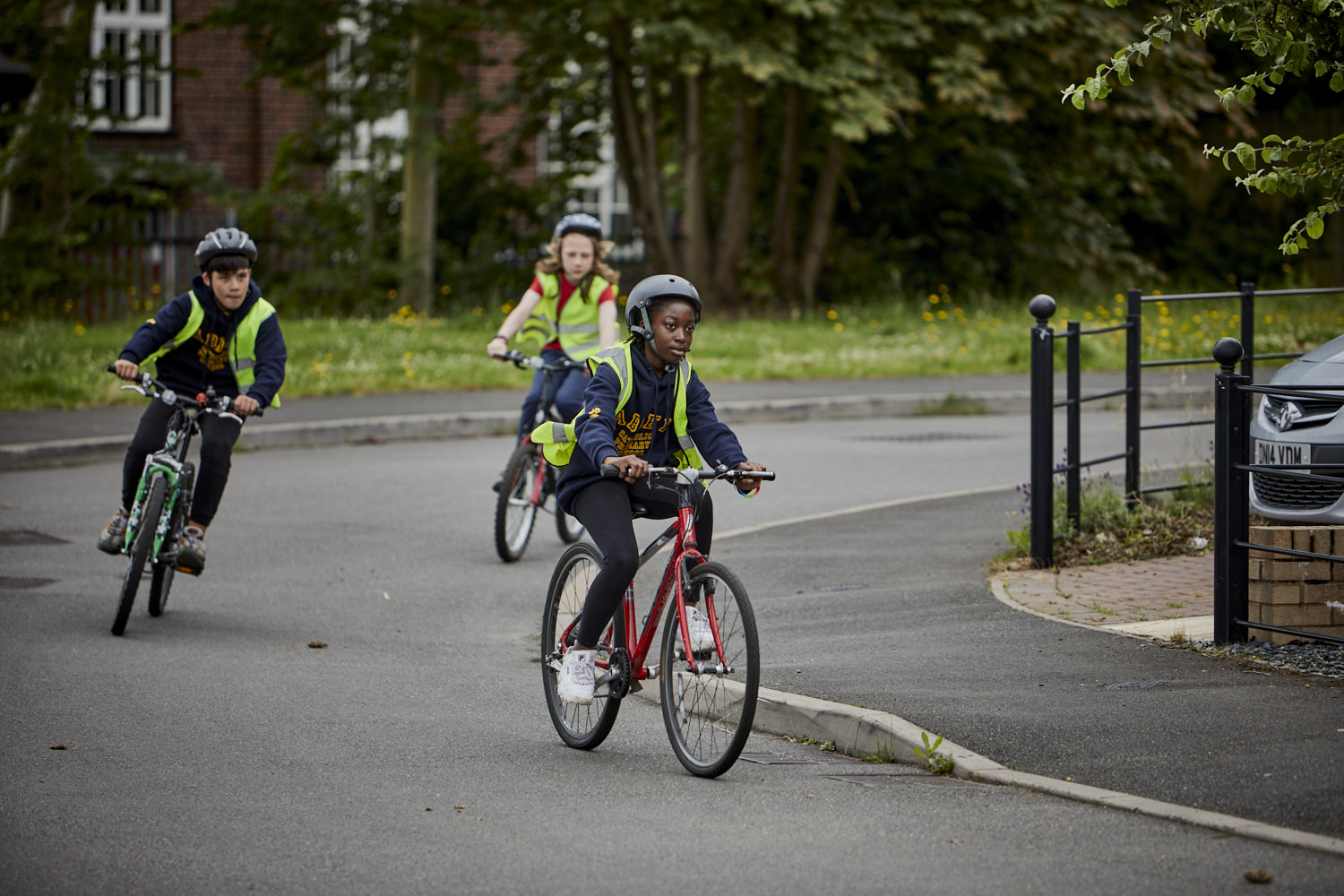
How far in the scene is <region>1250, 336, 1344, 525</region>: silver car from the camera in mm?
7352

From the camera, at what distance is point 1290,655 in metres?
6.82

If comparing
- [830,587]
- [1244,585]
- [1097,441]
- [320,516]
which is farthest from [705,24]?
[1244,585]

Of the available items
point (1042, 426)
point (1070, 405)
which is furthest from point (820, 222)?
point (1042, 426)

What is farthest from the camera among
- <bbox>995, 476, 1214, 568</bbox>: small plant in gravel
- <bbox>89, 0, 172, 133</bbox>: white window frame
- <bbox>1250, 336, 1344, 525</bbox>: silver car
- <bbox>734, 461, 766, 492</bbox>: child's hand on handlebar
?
<bbox>89, 0, 172, 133</bbox>: white window frame

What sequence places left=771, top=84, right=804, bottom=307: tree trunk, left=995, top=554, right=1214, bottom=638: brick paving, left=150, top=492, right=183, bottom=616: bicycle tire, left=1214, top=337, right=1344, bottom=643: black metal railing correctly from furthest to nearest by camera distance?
left=771, top=84, right=804, bottom=307: tree trunk, left=150, top=492, right=183, bottom=616: bicycle tire, left=995, top=554, right=1214, bottom=638: brick paving, left=1214, top=337, right=1344, bottom=643: black metal railing

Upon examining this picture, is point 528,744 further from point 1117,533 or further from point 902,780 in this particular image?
point 1117,533

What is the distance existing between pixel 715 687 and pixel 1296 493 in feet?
11.0

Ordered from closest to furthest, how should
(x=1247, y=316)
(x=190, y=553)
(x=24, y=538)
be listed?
(x=190, y=553) < (x=1247, y=316) < (x=24, y=538)

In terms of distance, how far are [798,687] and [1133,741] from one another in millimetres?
1429

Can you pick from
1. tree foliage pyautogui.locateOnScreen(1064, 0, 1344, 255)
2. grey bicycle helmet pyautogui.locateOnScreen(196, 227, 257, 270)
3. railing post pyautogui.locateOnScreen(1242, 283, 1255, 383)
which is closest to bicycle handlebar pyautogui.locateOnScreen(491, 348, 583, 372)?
grey bicycle helmet pyautogui.locateOnScreen(196, 227, 257, 270)

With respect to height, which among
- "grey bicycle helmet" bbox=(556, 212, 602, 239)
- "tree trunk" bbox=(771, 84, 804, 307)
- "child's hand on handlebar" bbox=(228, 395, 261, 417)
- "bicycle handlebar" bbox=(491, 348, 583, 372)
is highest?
"tree trunk" bbox=(771, 84, 804, 307)

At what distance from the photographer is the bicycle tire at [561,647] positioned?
604 cm

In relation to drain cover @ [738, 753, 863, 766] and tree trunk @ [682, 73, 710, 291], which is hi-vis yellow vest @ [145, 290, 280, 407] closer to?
drain cover @ [738, 753, 863, 766]

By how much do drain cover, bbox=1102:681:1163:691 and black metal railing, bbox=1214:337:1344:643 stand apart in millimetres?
770
